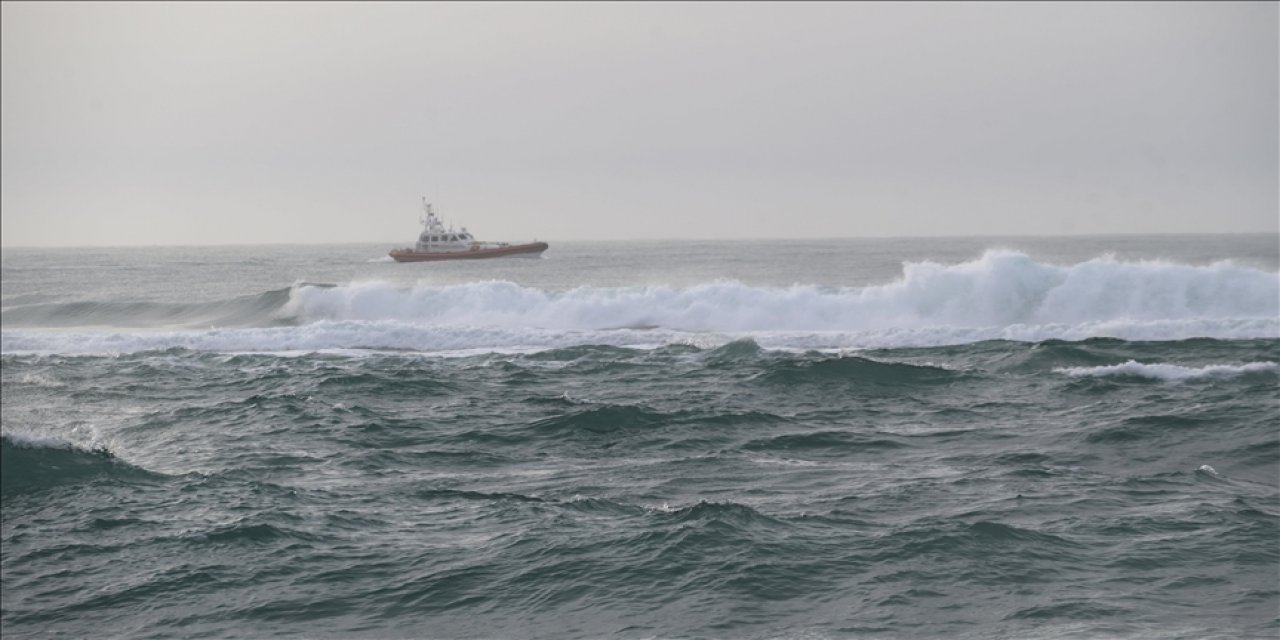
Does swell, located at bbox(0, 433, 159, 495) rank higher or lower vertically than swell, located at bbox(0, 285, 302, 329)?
lower

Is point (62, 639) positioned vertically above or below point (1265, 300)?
below

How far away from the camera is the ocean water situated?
10008mm

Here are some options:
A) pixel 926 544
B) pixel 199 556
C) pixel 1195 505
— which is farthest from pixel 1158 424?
pixel 199 556

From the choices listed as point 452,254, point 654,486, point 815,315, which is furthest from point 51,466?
point 452,254

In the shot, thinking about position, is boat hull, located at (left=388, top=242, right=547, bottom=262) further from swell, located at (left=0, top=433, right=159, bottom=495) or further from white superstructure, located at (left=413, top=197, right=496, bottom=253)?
swell, located at (left=0, top=433, right=159, bottom=495)

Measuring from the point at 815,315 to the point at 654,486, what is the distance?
25.5m

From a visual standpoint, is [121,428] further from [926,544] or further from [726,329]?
[726,329]

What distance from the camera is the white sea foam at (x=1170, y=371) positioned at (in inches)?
898

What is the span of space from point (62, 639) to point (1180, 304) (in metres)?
35.7

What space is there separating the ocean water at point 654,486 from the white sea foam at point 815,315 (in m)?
0.37

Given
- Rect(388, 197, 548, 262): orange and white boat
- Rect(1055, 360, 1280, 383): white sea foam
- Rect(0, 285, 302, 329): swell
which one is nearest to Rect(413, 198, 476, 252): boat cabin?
Rect(388, 197, 548, 262): orange and white boat

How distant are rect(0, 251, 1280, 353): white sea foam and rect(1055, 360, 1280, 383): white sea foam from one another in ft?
20.6

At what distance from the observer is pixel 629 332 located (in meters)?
36.0

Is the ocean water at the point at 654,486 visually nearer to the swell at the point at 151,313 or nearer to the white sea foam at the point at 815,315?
the white sea foam at the point at 815,315
